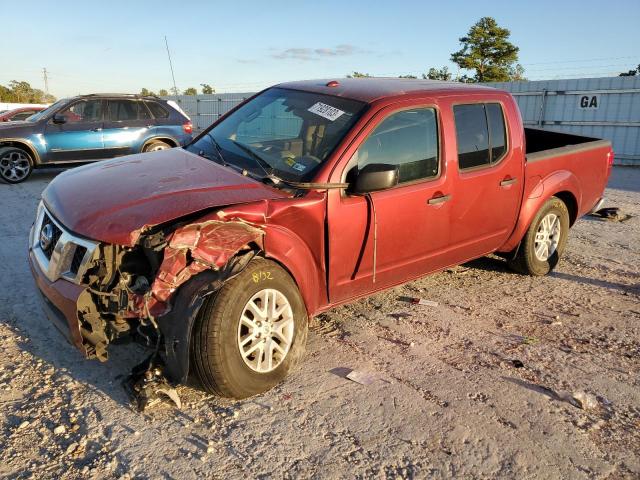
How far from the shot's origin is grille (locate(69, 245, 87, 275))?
296 centimetres

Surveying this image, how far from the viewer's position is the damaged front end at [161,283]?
2.84 meters

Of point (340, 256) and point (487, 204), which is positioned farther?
point (487, 204)

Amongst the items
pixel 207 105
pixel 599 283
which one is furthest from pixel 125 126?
pixel 207 105

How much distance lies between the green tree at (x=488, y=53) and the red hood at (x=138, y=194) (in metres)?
44.2

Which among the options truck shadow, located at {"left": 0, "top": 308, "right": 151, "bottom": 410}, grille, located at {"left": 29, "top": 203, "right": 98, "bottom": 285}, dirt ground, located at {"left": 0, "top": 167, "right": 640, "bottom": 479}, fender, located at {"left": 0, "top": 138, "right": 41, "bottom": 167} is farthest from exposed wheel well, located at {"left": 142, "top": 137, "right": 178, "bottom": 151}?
grille, located at {"left": 29, "top": 203, "right": 98, "bottom": 285}

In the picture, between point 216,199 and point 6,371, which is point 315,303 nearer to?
point 216,199

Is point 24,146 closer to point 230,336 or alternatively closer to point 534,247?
point 230,336

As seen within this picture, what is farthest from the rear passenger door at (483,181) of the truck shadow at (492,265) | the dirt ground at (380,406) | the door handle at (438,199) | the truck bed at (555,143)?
the truck shadow at (492,265)

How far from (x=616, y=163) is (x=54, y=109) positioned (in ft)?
49.0

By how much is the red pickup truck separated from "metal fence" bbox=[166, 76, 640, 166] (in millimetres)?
12533

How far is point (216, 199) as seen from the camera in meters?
3.08

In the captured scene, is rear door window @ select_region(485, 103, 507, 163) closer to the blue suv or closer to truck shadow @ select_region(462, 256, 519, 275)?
truck shadow @ select_region(462, 256, 519, 275)

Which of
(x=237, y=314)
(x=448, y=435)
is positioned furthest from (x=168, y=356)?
(x=448, y=435)

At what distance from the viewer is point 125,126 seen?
10.6 m
